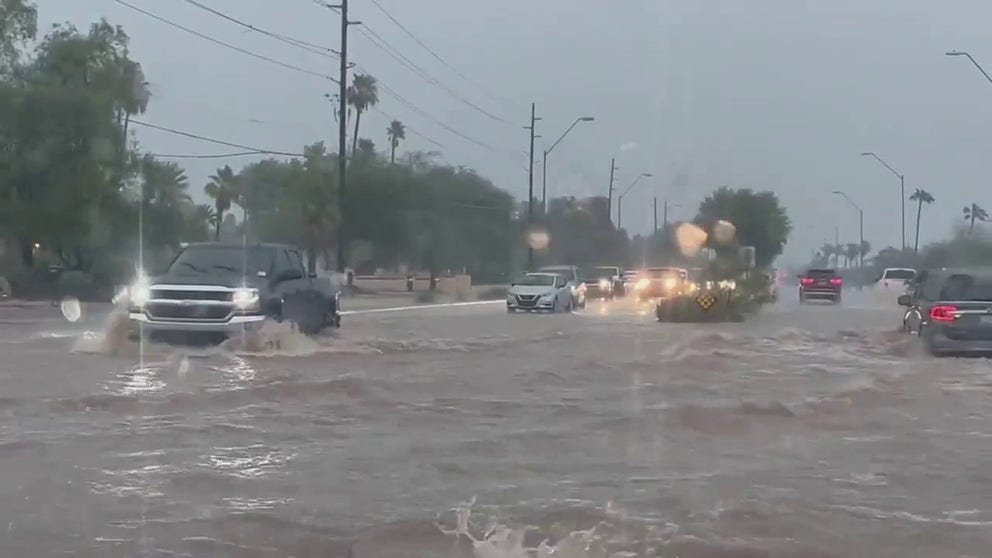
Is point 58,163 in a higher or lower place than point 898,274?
higher

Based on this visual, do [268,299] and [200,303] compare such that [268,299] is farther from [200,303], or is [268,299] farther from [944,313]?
[944,313]

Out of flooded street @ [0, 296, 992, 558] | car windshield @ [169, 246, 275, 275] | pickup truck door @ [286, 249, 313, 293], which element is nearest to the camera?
flooded street @ [0, 296, 992, 558]

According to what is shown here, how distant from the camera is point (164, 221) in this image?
64062 mm

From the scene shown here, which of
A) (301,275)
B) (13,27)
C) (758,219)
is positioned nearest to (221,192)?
(758,219)

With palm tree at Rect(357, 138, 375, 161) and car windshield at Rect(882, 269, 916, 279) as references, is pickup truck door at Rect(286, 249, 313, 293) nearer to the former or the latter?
car windshield at Rect(882, 269, 916, 279)

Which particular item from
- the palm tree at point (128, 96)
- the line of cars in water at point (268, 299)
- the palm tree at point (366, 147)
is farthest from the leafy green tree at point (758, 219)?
the line of cars in water at point (268, 299)

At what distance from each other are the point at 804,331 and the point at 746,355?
861 centimetres

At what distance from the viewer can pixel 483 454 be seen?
1141 centimetres

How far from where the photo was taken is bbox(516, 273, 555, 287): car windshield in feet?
143

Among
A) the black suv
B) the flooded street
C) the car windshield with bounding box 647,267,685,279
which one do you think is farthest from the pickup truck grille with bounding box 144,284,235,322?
the black suv

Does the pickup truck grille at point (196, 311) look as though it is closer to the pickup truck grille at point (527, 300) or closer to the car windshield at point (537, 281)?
the pickup truck grille at point (527, 300)

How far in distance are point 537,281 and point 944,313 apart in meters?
23.4

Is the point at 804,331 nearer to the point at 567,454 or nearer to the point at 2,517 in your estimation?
the point at 567,454

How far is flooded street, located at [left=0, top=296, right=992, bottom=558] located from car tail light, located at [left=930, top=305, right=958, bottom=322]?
64cm
